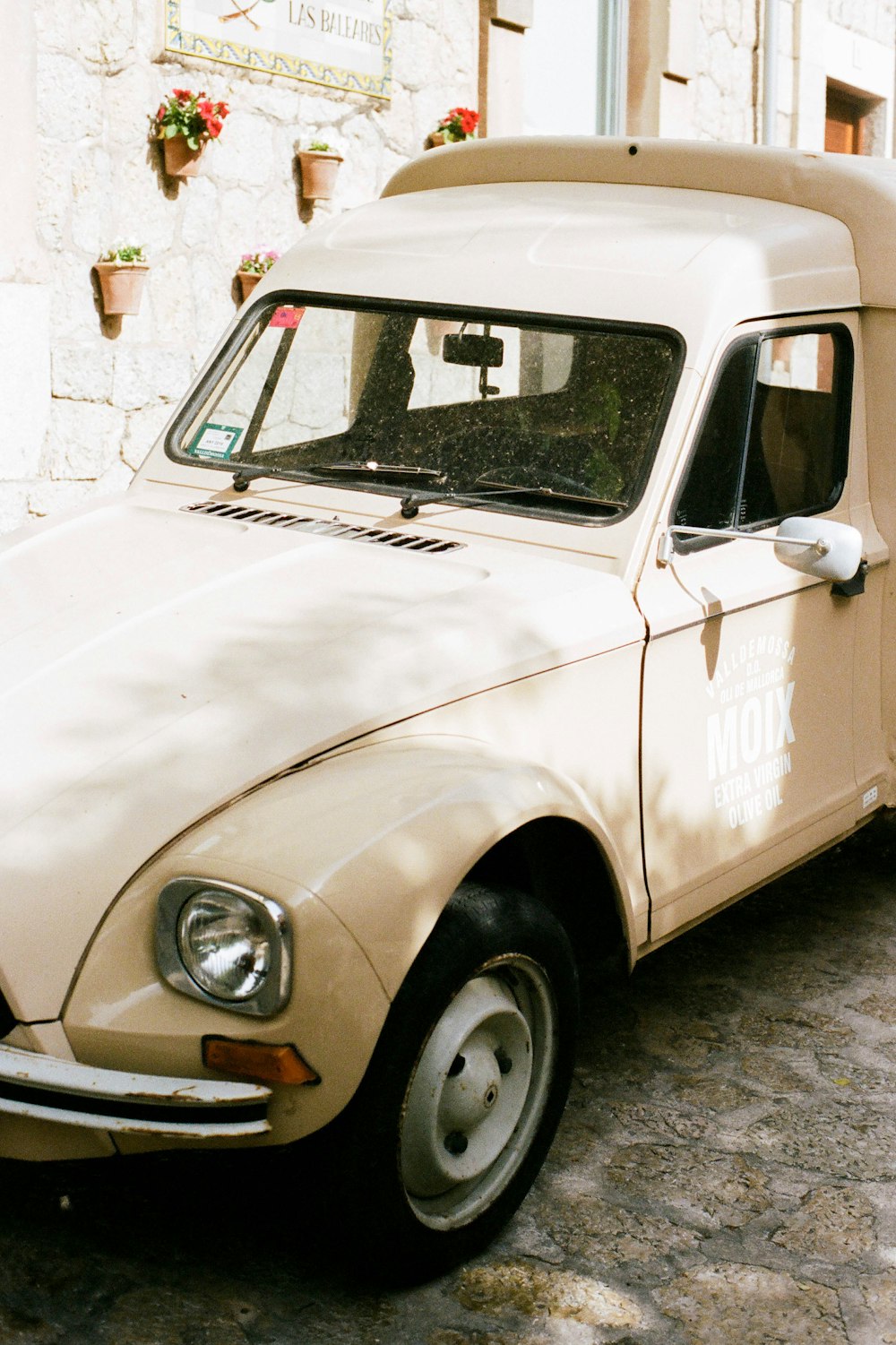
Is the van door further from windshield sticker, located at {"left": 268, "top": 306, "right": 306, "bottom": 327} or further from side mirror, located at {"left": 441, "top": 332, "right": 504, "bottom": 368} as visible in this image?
windshield sticker, located at {"left": 268, "top": 306, "right": 306, "bottom": 327}

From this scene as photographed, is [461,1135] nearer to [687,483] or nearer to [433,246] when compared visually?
[687,483]

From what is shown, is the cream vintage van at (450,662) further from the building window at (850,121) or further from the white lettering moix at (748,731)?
the building window at (850,121)

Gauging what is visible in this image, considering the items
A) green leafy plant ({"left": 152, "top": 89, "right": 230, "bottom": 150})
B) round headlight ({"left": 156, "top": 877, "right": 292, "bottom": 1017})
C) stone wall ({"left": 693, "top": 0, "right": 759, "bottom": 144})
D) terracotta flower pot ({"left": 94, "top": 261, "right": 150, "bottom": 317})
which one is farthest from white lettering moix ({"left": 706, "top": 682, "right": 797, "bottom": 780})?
stone wall ({"left": 693, "top": 0, "right": 759, "bottom": 144})

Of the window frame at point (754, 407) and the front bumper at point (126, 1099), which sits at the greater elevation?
the window frame at point (754, 407)

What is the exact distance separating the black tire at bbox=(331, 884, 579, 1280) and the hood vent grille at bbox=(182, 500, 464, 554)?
38.6 inches

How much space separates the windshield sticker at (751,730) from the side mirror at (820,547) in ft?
0.96

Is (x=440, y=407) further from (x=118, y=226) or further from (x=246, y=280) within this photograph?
(x=246, y=280)

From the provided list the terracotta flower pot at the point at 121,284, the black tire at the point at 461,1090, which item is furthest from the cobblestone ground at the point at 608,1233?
the terracotta flower pot at the point at 121,284

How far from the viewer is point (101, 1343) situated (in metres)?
2.69

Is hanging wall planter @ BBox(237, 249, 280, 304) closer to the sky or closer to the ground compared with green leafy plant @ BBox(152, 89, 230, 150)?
closer to the ground

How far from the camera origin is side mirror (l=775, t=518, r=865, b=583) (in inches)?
137

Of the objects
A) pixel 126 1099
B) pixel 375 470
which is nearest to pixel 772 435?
pixel 375 470

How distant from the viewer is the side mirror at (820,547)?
11.5 ft

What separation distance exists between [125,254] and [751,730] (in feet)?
16.1
